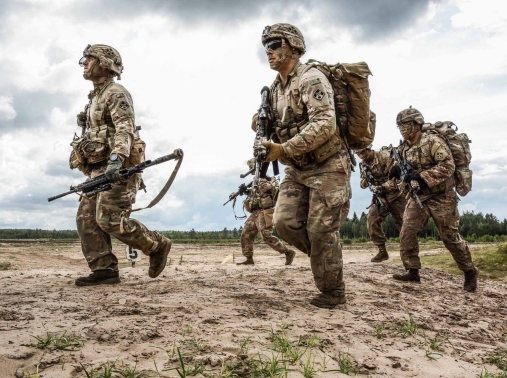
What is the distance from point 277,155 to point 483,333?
2.38 metres

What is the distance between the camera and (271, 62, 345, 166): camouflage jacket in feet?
12.7

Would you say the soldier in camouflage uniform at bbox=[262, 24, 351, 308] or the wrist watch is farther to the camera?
the wrist watch

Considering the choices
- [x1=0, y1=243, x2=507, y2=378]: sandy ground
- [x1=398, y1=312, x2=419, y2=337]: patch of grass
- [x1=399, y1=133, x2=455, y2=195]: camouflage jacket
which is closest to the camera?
[x1=0, y1=243, x2=507, y2=378]: sandy ground

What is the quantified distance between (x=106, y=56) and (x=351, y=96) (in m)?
3.01

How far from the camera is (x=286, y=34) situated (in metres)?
4.34

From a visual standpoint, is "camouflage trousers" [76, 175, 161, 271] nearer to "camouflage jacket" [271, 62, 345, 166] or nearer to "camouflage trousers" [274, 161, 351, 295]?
"camouflage trousers" [274, 161, 351, 295]

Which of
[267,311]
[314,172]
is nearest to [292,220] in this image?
[314,172]

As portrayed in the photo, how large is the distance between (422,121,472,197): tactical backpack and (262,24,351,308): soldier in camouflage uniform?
290 cm

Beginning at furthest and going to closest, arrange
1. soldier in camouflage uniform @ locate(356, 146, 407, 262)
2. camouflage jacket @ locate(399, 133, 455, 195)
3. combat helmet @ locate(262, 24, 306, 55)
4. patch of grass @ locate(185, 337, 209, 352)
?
soldier in camouflage uniform @ locate(356, 146, 407, 262)
camouflage jacket @ locate(399, 133, 455, 195)
combat helmet @ locate(262, 24, 306, 55)
patch of grass @ locate(185, 337, 209, 352)

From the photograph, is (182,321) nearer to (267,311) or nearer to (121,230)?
(267,311)

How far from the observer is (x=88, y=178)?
17.6 ft

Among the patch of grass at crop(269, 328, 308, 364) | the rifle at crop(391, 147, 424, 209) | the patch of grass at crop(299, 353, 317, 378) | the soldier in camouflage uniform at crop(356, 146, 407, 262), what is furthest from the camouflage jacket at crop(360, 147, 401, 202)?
the patch of grass at crop(299, 353, 317, 378)

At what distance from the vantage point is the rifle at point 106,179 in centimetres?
502

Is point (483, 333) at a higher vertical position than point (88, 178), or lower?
lower
